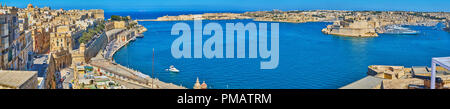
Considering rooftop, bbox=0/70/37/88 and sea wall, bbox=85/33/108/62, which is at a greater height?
sea wall, bbox=85/33/108/62

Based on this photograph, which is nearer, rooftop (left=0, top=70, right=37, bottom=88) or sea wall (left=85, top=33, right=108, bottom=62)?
rooftop (left=0, top=70, right=37, bottom=88)

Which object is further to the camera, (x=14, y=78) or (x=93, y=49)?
(x=93, y=49)

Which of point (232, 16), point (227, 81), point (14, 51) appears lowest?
point (227, 81)

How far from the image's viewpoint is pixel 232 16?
185 ft

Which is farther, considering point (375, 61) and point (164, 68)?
point (375, 61)

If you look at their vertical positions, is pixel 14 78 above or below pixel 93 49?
below

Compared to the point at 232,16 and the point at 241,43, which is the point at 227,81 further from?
the point at 232,16

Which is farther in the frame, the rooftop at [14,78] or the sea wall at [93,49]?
the sea wall at [93,49]

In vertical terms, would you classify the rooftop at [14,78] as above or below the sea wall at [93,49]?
below

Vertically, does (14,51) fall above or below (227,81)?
above
